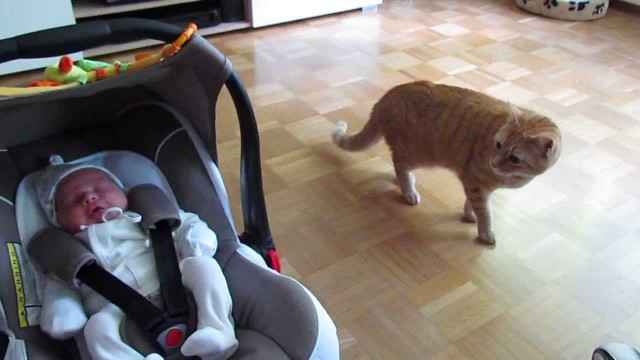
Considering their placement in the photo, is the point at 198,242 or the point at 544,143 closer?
the point at 198,242

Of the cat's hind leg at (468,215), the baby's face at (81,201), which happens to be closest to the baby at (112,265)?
the baby's face at (81,201)

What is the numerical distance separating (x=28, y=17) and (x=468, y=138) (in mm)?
1896

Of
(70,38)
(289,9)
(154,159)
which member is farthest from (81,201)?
(289,9)

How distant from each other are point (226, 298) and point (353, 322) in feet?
1.68

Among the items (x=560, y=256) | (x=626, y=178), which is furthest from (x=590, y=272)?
(x=626, y=178)

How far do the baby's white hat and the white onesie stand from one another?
0.09m

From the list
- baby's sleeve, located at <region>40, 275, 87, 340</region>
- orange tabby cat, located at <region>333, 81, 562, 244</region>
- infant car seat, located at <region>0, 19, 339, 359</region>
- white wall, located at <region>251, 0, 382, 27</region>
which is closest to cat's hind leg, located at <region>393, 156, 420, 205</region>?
orange tabby cat, located at <region>333, 81, 562, 244</region>

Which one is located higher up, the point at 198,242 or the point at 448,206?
the point at 198,242

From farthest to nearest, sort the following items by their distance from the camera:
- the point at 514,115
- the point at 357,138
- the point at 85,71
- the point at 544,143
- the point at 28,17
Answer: the point at 28,17, the point at 357,138, the point at 514,115, the point at 544,143, the point at 85,71

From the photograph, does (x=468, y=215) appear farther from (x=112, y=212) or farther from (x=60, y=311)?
(x=60, y=311)

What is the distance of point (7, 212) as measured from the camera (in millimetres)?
1111

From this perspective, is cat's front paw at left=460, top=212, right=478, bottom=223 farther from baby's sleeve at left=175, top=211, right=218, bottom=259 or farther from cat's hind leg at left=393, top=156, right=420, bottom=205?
baby's sleeve at left=175, top=211, right=218, bottom=259

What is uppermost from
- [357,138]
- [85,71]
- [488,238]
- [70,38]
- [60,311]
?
[70,38]

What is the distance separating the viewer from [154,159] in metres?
1.26
